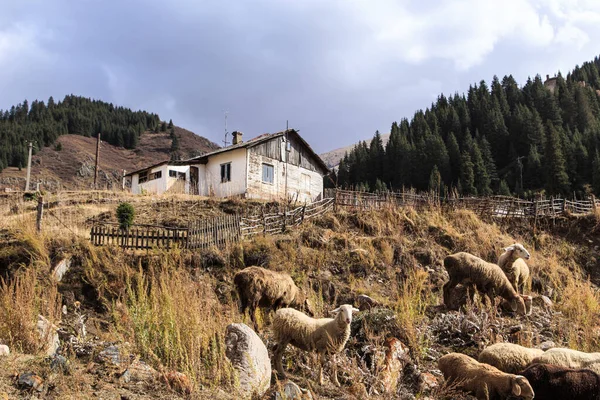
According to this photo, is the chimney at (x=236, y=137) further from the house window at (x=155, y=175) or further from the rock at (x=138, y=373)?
the rock at (x=138, y=373)

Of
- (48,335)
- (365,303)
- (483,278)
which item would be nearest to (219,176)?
(365,303)

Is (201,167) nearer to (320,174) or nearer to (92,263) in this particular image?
(320,174)

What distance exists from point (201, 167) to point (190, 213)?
28.8ft

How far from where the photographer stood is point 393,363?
6.46m

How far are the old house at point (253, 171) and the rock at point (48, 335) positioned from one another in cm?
2125

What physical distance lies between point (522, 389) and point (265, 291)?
5292mm

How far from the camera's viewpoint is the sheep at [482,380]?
5.23m

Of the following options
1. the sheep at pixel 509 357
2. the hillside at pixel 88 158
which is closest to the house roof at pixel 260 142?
the sheep at pixel 509 357

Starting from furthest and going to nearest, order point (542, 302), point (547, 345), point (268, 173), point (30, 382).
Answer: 1. point (268, 173)
2. point (542, 302)
3. point (547, 345)
4. point (30, 382)

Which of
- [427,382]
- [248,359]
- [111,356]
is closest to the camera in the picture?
[111,356]

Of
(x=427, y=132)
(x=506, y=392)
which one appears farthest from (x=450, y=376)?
(x=427, y=132)

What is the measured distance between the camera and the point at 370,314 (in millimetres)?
7887

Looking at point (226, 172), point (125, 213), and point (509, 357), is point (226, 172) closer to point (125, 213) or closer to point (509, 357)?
point (125, 213)

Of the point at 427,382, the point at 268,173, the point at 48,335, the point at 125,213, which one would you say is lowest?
the point at 427,382
